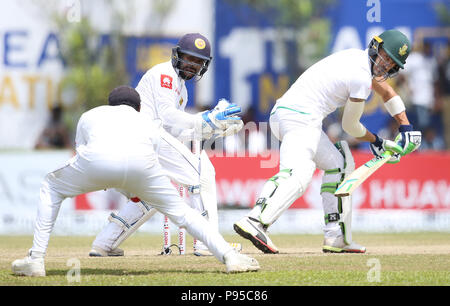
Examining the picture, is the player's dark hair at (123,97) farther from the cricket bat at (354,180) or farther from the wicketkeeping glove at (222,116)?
the cricket bat at (354,180)

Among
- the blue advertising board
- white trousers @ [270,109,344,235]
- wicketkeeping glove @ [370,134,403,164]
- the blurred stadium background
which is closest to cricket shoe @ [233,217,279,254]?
white trousers @ [270,109,344,235]

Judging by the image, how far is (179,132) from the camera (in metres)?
10.4

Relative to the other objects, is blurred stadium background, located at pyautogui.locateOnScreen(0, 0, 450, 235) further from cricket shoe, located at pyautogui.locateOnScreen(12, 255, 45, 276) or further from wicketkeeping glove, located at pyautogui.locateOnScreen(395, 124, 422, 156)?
cricket shoe, located at pyautogui.locateOnScreen(12, 255, 45, 276)

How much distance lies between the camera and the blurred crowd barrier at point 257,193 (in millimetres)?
16688

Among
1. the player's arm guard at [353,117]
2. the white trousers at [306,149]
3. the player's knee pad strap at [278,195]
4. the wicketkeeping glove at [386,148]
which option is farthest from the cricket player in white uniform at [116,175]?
the wicketkeeping glove at [386,148]

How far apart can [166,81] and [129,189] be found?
2371 millimetres

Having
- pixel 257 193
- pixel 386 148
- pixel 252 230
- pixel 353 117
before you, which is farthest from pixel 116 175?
pixel 257 193

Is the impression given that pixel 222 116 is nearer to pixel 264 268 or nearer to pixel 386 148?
pixel 386 148

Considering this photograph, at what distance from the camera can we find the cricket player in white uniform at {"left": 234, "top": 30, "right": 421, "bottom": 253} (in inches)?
370

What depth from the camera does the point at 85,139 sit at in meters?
7.95

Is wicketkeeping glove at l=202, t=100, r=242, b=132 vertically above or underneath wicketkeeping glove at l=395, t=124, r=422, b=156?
above

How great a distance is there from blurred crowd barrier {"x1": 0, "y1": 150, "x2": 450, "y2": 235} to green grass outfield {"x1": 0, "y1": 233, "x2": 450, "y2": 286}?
16.1 feet

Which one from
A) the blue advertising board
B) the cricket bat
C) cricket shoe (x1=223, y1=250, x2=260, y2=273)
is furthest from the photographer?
the blue advertising board

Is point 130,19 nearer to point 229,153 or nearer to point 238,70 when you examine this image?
point 238,70
